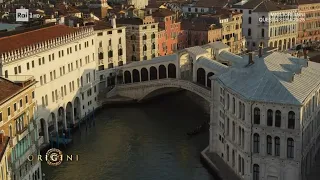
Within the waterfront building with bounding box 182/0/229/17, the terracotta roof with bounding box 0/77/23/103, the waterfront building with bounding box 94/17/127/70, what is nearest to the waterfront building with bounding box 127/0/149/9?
the waterfront building with bounding box 182/0/229/17

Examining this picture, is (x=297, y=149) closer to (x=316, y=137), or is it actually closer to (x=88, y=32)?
(x=316, y=137)

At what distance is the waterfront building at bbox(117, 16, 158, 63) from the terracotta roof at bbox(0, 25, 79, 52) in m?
12.5

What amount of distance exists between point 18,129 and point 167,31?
1580 inches

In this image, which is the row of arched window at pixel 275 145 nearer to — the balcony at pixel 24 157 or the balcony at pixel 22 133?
the balcony at pixel 24 157

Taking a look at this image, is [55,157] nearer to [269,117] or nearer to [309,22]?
[269,117]

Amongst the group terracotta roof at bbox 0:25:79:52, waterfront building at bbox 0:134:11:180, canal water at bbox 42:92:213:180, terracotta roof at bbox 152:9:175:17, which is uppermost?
terracotta roof at bbox 152:9:175:17

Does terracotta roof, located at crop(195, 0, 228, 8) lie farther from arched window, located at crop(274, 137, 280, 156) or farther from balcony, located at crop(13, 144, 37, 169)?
balcony, located at crop(13, 144, 37, 169)

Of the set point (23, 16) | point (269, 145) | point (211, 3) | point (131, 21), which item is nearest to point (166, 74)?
point (131, 21)

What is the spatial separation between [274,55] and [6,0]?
76447mm

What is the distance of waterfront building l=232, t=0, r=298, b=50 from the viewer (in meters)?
78.5

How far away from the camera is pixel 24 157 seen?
99.6ft

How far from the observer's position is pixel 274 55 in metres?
36.6

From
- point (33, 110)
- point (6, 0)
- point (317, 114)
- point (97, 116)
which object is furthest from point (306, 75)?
point (6, 0)

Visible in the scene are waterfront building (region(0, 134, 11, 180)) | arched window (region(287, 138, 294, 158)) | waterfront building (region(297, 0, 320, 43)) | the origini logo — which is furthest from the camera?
waterfront building (region(297, 0, 320, 43))
